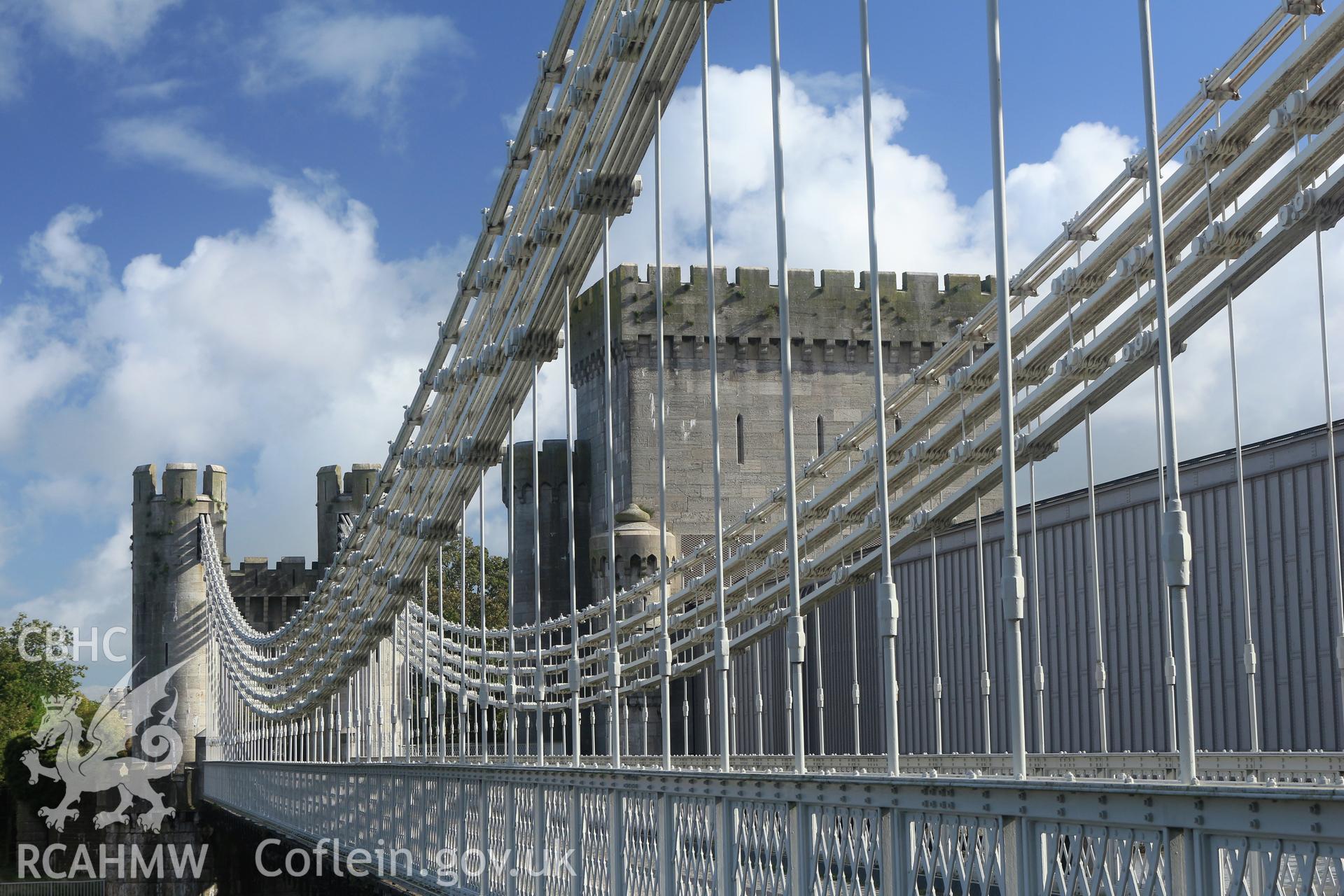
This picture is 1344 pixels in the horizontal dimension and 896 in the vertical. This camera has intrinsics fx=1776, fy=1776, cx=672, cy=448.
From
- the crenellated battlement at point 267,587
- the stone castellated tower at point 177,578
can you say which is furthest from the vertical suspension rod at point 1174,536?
the crenellated battlement at point 267,587

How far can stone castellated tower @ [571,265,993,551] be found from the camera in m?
35.4

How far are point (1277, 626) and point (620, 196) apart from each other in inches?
285

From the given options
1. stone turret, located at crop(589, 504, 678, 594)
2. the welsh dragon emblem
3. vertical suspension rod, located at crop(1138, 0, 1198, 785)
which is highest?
stone turret, located at crop(589, 504, 678, 594)

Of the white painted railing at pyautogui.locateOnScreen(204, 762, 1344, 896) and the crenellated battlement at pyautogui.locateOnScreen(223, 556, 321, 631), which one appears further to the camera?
the crenellated battlement at pyautogui.locateOnScreen(223, 556, 321, 631)

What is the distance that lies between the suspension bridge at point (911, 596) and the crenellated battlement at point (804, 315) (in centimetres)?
1354

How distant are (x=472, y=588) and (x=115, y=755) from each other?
19906mm

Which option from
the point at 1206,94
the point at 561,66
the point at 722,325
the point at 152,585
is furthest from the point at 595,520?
the point at 1206,94

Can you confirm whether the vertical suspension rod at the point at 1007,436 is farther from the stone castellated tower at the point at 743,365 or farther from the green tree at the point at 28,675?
the green tree at the point at 28,675

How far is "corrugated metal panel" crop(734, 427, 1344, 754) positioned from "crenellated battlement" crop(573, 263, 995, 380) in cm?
1318

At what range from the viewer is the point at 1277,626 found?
48.5 ft

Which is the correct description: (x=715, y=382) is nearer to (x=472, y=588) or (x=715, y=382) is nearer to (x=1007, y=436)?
(x=1007, y=436)

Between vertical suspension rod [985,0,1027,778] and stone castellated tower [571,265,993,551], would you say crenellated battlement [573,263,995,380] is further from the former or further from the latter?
vertical suspension rod [985,0,1027,778]

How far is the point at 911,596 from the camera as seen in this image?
821 inches

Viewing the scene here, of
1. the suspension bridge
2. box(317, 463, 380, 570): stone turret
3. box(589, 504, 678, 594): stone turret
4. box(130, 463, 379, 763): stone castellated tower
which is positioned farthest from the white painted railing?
box(130, 463, 379, 763): stone castellated tower
